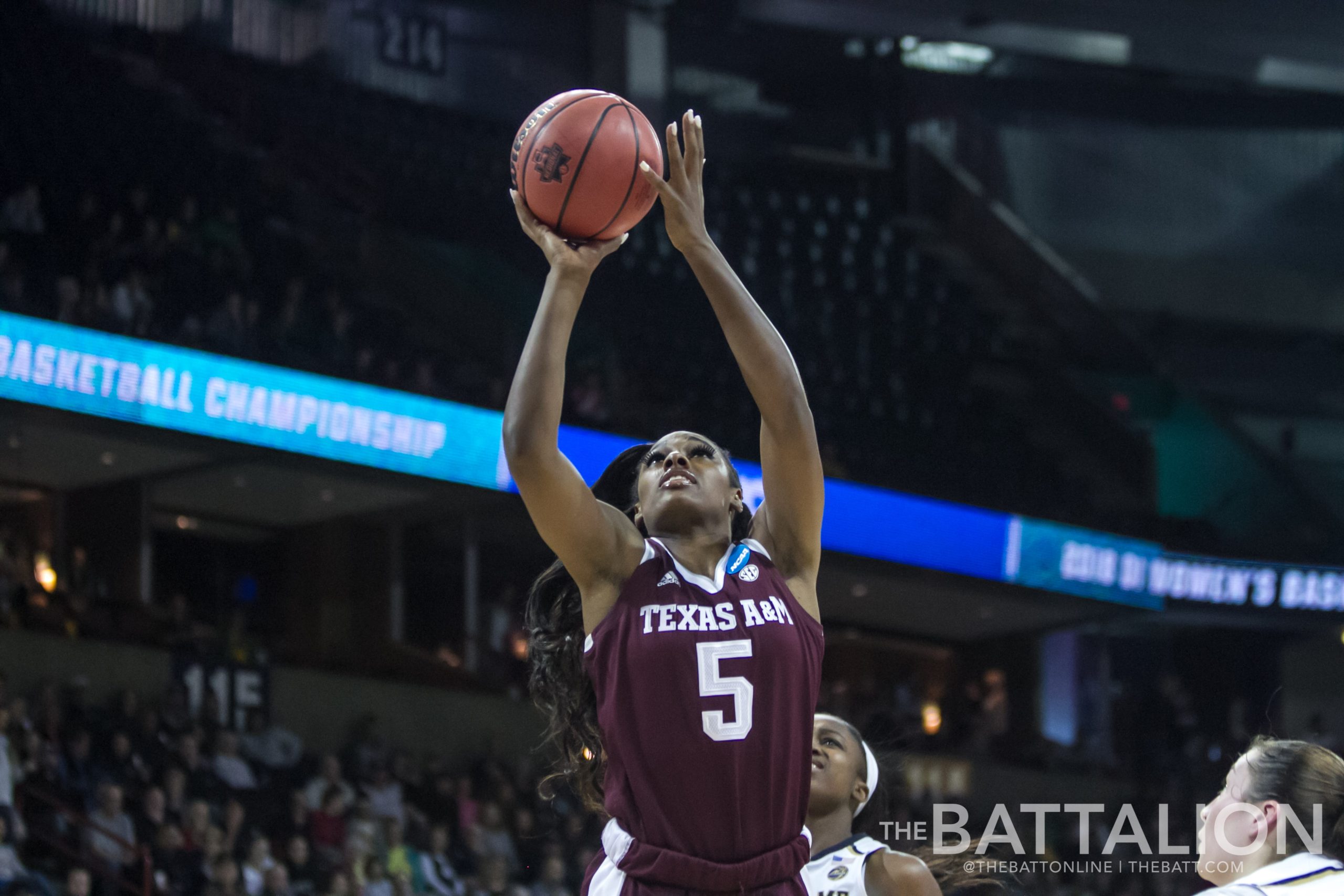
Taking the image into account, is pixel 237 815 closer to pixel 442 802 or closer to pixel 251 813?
pixel 251 813

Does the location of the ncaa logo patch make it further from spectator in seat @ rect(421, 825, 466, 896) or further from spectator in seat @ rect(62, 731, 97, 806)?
spectator in seat @ rect(421, 825, 466, 896)

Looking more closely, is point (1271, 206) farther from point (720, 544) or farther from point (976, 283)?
point (720, 544)

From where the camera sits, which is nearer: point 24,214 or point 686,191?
point 686,191

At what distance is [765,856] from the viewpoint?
308 cm

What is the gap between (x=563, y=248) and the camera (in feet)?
11.1

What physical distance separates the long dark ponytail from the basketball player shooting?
98 mm

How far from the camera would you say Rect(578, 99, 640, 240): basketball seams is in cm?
353

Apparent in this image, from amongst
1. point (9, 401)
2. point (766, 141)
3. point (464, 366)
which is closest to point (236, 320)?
point (9, 401)

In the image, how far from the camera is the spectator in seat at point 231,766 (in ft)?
39.8

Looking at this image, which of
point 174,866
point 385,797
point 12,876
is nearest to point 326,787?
point 385,797

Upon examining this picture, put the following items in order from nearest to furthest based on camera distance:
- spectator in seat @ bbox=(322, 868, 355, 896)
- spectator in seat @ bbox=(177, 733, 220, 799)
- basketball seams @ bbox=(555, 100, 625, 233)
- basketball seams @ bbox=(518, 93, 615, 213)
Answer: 1. basketball seams @ bbox=(555, 100, 625, 233)
2. basketball seams @ bbox=(518, 93, 615, 213)
3. spectator in seat @ bbox=(322, 868, 355, 896)
4. spectator in seat @ bbox=(177, 733, 220, 799)

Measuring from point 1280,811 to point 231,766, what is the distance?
10.5m

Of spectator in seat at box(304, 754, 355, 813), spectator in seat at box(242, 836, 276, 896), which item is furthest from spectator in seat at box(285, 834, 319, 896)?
spectator in seat at box(304, 754, 355, 813)

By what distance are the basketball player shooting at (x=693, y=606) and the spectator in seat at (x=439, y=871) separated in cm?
896
